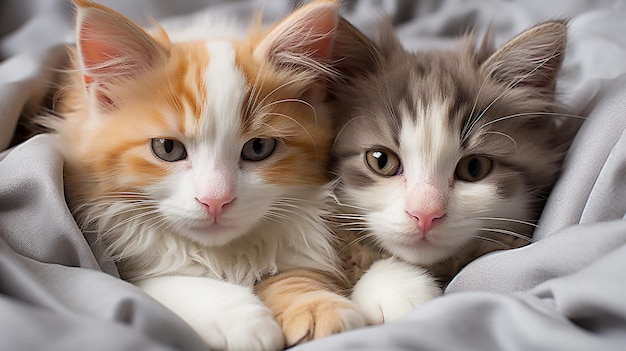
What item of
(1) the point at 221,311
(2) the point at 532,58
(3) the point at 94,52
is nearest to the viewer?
(1) the point at 221,311

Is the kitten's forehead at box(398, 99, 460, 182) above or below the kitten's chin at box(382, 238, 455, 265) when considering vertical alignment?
above

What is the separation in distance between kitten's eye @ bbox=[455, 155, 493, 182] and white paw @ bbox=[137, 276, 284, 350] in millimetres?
500

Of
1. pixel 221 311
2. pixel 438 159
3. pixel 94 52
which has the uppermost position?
pixel 94 52

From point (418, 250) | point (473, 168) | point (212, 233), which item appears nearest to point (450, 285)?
point (418, 250)

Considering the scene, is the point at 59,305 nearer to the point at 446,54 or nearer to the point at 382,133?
the point at 382,133

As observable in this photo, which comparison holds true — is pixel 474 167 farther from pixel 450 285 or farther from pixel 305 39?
pixel 305 39

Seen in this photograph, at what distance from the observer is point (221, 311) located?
1132 millimetres

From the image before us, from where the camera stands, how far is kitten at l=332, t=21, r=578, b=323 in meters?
1.29

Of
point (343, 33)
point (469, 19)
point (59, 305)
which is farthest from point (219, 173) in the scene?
point (469, 19)

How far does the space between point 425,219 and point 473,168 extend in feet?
0.67

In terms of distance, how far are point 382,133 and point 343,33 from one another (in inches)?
10.4

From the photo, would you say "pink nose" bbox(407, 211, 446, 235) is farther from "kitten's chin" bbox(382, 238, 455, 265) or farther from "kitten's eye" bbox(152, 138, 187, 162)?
"kitten's eye" bbox(152, 138, 187, 162)

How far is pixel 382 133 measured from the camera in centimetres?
139

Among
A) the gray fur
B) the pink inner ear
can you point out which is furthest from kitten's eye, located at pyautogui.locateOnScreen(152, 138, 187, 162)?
the gray fur
